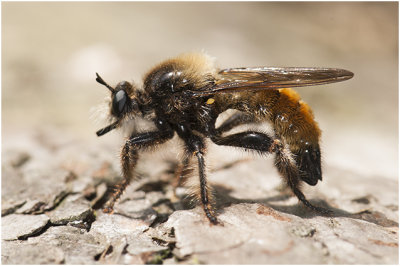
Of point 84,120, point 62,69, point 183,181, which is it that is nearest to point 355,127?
point 183,181

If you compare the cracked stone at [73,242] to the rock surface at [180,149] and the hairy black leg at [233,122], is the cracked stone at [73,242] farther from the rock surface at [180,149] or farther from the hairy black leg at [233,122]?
the hairy black leg at [233,122]

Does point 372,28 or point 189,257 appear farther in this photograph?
point 372,28

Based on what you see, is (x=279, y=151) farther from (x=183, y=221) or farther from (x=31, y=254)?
(x=31, y=254)

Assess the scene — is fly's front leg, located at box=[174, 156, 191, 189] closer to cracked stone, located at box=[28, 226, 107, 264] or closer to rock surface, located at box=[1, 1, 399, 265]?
rock surface, located at box=[1, 1, 399, 265]

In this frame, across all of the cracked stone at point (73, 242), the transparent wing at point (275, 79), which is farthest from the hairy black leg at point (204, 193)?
the cracked stone at point (73, 242)

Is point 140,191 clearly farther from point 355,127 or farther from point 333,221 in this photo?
point 355,127

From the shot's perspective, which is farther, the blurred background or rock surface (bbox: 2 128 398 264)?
the blurred background

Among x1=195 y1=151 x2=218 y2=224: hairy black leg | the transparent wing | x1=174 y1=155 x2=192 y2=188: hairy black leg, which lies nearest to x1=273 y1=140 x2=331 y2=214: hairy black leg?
the transparent wing
